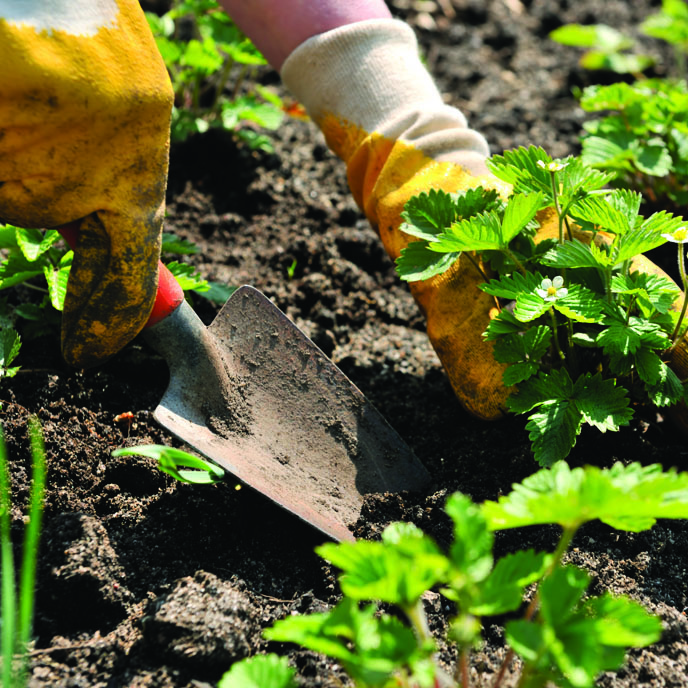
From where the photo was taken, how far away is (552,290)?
55.4 inches

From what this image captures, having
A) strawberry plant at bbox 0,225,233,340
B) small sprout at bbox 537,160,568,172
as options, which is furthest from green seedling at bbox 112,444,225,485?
small sprout at bbox 537,160,568,172

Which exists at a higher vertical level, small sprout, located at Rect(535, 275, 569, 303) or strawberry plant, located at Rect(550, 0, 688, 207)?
small sprout, located at Rect(535, 275, 569, 303)

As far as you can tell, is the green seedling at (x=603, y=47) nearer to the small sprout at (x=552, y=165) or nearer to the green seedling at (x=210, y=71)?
the green seedling at (x=210, y=71)

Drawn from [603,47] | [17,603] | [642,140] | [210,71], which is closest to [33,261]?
[17,603]

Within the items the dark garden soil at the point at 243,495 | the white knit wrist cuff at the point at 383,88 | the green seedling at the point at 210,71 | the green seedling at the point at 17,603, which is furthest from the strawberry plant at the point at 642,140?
the green seedling at the point at 17,603

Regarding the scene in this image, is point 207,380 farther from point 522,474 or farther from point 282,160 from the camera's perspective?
point 282,160

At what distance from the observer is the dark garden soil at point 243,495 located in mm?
1272

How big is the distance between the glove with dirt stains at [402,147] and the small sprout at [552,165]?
239 millimetres

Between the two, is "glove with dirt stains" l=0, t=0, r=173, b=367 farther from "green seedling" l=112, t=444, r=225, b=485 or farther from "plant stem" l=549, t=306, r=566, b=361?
"plant stem" l=549, t=306, r=566, b=361

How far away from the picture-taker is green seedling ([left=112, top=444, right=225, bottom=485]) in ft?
4.38

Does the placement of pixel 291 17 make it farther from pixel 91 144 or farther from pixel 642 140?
pixel 642 140

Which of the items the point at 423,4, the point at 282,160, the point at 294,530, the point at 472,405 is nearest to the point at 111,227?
the point at 294,530

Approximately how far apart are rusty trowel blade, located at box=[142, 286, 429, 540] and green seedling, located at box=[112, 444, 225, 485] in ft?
0.15

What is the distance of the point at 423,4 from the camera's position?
3598mm
